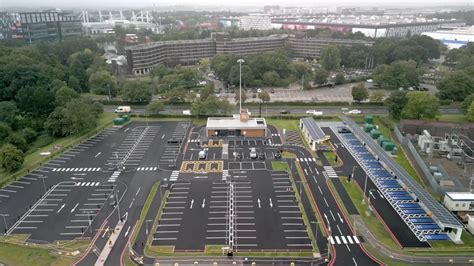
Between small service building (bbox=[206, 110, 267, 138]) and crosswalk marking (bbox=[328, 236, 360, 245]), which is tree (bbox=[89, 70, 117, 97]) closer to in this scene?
small service building (bbox=[206, 110, 267, 138])

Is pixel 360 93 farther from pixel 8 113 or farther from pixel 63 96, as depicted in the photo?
pixel 8 113

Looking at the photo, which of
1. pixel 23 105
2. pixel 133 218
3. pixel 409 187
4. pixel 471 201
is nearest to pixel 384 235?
pixel 409 187

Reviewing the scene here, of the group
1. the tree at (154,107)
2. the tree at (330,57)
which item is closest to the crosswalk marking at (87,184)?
the tree at (154,107)

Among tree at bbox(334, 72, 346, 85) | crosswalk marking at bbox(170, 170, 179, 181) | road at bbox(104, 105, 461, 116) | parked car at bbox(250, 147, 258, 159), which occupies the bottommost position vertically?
crosswalk marking at bbox(170, 170, 179, 181)

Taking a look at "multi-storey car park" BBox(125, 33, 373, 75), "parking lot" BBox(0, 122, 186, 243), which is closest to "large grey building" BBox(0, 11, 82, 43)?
"multi-storey car park" BBox(125, 33, 373, 75)

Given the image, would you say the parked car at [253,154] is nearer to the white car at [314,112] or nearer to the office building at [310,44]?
the white car at [314,112]

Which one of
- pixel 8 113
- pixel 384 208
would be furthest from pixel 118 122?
pixel 384 208

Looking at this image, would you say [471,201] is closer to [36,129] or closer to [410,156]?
[410,156]
